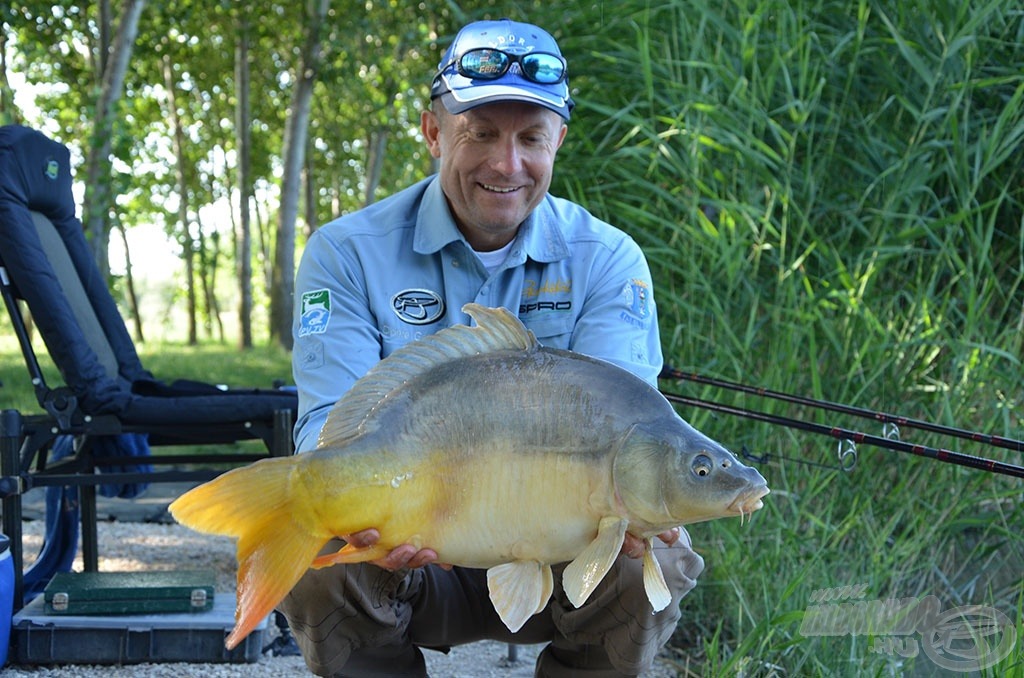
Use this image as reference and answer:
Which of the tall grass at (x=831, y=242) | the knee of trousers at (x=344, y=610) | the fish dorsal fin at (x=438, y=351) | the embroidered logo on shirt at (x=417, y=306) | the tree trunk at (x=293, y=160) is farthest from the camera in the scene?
the tree trunk at (x=293, y=160)

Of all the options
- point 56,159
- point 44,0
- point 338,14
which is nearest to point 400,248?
point 56,159

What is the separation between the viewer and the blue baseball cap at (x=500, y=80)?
106 inches

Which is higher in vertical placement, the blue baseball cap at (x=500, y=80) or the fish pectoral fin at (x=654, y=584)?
the blue baseball cap at (x=500, y=80)

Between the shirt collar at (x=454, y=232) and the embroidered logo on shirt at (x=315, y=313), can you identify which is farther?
the shirt collar at (x=454, y=232)

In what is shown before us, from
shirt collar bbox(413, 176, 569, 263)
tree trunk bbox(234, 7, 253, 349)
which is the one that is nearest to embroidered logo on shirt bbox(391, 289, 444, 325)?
shirt collar bbox(413, 176, 569, 263)

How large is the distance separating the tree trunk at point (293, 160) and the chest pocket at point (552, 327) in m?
12.1

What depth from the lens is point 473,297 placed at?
2.90 m

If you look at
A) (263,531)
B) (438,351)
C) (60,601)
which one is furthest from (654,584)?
(60,601)

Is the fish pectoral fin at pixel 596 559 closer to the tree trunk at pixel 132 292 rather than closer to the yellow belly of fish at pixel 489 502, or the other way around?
the yellow belly of fish at pixel 489 502

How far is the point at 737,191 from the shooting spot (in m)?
4.59

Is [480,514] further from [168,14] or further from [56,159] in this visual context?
[168,14]

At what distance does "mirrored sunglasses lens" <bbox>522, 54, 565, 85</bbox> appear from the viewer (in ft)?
8.94

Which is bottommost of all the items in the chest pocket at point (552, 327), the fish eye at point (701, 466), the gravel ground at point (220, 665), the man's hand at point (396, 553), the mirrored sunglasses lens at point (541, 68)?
the gravel ground at point (220, 665)

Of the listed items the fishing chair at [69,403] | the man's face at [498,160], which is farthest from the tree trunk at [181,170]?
the man's face at [498,160]
